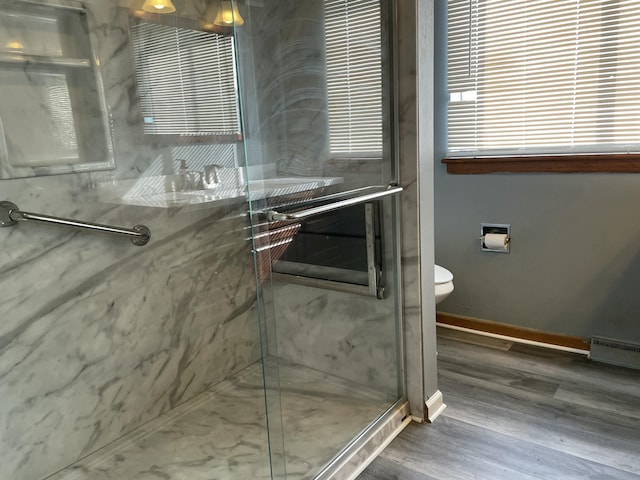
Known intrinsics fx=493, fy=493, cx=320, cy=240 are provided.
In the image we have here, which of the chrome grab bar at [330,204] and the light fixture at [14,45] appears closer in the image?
the chrome grab bar at [330,204]

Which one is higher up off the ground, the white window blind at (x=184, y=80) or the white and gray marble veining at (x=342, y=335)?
the white window blind at (x=184, y=80)

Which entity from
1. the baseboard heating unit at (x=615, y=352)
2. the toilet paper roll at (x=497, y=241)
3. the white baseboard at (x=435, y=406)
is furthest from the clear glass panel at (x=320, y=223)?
the baseboard heating unit at (x=615, y=352)

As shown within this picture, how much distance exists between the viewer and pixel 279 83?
155cm

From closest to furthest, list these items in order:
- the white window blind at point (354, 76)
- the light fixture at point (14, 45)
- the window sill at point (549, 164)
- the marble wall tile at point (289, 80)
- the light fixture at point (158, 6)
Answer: the marble wall tile at point (289, 80), the light fixture at point (14, 45), the white window blind at point (354, 76), the light fixture at point (158, 6), the window sill at point (549, 164)

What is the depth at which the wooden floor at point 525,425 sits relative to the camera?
5.60 ft

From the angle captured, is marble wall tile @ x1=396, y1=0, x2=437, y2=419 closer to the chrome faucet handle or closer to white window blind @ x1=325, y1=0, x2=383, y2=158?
white window blind @ x1=325, y1=0, x2=383, y2=158

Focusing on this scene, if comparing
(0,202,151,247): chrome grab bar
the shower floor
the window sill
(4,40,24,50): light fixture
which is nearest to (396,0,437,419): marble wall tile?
the shower floor

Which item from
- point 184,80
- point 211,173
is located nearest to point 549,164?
point 211,173

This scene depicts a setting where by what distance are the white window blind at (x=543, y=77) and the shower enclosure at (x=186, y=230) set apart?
0.98 m

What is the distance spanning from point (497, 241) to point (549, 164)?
1.51 feet

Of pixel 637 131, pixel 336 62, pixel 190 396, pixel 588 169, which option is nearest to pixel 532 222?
pixel 588 169

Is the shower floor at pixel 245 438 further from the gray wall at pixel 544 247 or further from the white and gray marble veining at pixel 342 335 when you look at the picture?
the gray wall at pixel 544 247

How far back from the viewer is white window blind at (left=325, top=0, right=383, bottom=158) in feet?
5.51

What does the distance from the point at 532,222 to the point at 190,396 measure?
1.89m
